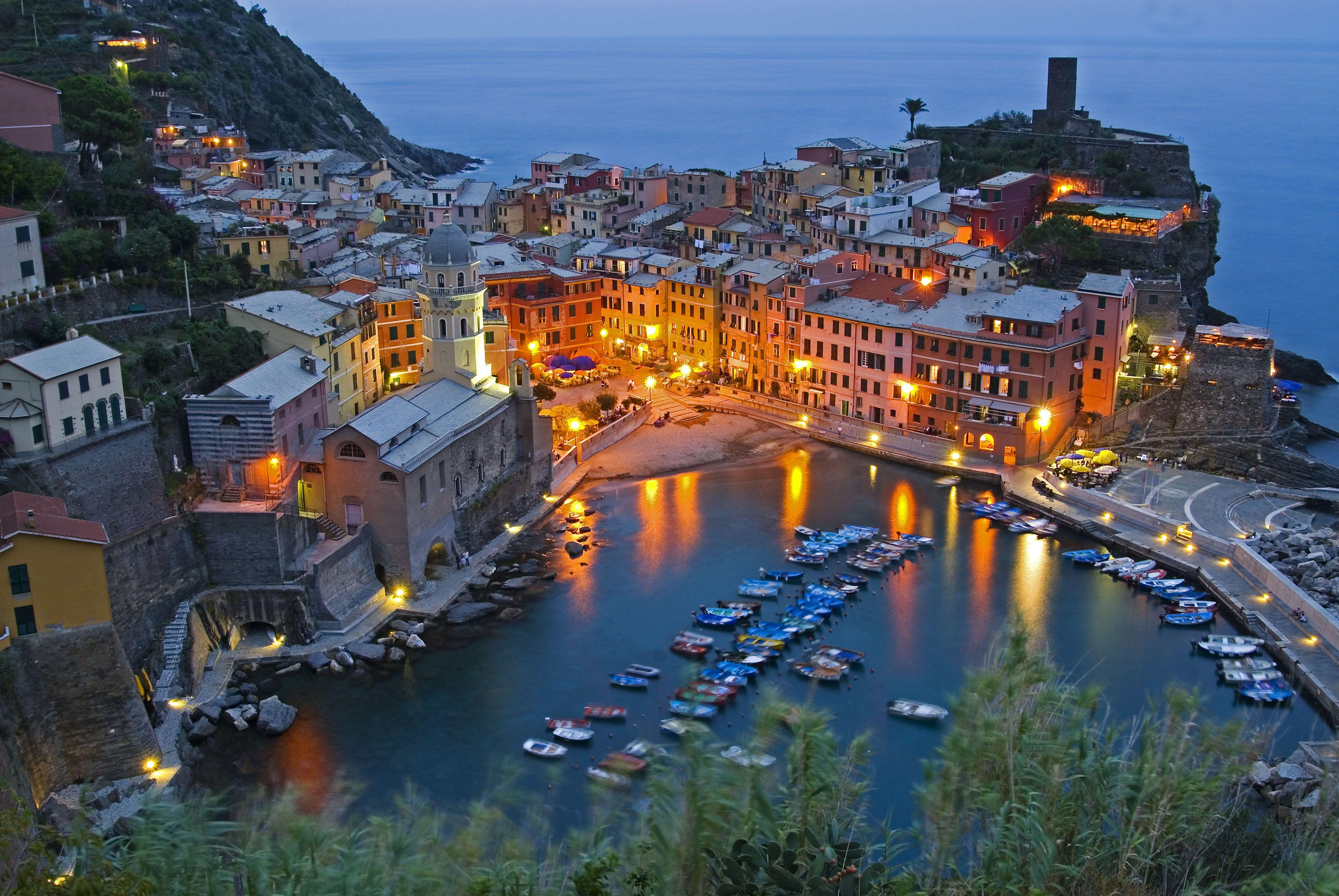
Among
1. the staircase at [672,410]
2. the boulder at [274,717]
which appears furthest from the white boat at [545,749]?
the staircase at [672,410]

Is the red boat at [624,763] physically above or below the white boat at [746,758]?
below

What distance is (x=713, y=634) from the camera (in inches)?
1087

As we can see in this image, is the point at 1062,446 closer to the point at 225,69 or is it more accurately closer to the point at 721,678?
the point at 721,678

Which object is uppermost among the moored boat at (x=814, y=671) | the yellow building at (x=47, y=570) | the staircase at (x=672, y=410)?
the yellow building at (x=47, y=570)

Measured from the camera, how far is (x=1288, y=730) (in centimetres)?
2383

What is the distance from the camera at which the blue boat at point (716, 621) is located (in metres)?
27.9

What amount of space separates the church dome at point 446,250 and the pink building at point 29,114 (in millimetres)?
11844

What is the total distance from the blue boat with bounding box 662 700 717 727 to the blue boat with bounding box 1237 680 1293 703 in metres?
10.1

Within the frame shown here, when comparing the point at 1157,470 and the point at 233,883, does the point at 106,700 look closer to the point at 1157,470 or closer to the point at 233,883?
the point at 233,883

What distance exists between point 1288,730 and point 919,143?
129 ft

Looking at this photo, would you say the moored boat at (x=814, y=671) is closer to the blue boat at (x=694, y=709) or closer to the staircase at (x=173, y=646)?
the blue boat at (x=694, y=709)

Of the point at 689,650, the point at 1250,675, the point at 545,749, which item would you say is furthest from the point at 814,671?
the point at 1250,675

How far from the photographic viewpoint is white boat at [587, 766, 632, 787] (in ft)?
71.1

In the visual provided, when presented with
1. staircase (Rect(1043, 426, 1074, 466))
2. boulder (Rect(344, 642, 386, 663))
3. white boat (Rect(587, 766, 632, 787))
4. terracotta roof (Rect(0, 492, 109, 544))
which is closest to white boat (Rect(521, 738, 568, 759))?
white boat (Rect(587, 766, 632, 787))
